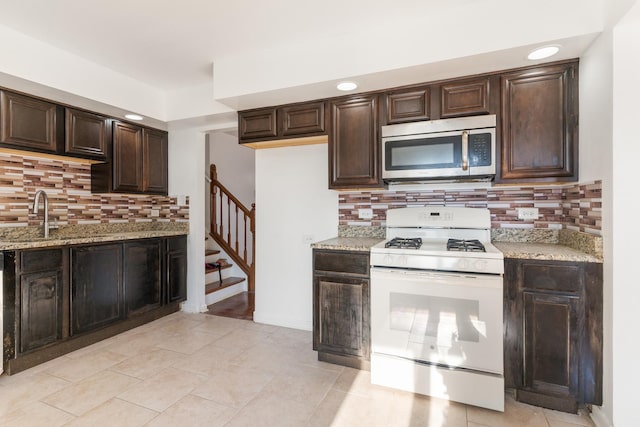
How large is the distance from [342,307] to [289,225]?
1.19 metres

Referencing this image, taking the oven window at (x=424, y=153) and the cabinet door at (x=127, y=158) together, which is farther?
the cabinet door at (x=127, y=158)

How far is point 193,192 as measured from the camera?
12.6 ft

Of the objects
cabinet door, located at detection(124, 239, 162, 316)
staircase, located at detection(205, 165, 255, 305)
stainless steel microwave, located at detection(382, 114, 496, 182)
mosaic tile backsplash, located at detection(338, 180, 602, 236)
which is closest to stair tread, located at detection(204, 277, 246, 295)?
staircase, located at detection(205, 165, 255, 305)

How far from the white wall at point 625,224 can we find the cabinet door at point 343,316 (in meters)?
1.40

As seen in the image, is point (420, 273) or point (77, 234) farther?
point (77, 234)

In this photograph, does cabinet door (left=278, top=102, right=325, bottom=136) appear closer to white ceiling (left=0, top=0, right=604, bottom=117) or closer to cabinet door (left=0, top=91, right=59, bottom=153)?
white ceiling (left=0, top=0, right=604, bottom=117)

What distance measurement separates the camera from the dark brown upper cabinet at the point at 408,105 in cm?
240

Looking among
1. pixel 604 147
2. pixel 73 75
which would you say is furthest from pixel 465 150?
pixel 73 75

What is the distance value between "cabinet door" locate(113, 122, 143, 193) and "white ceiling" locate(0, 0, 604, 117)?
81 cm

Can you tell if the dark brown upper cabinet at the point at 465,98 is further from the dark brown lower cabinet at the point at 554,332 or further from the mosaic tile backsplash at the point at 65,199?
the mosaic tile backsplash at the point at 65,199

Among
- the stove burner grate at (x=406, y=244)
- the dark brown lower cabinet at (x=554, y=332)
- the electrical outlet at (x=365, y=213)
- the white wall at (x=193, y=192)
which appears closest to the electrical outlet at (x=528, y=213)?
the dark brown lower cabinet at (x=554, y=332)

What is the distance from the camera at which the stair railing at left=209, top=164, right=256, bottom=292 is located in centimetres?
491

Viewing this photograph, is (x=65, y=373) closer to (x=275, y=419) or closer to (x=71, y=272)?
(x=71, y=272)

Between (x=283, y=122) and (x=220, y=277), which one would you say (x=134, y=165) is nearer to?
(x=283, y=122)
